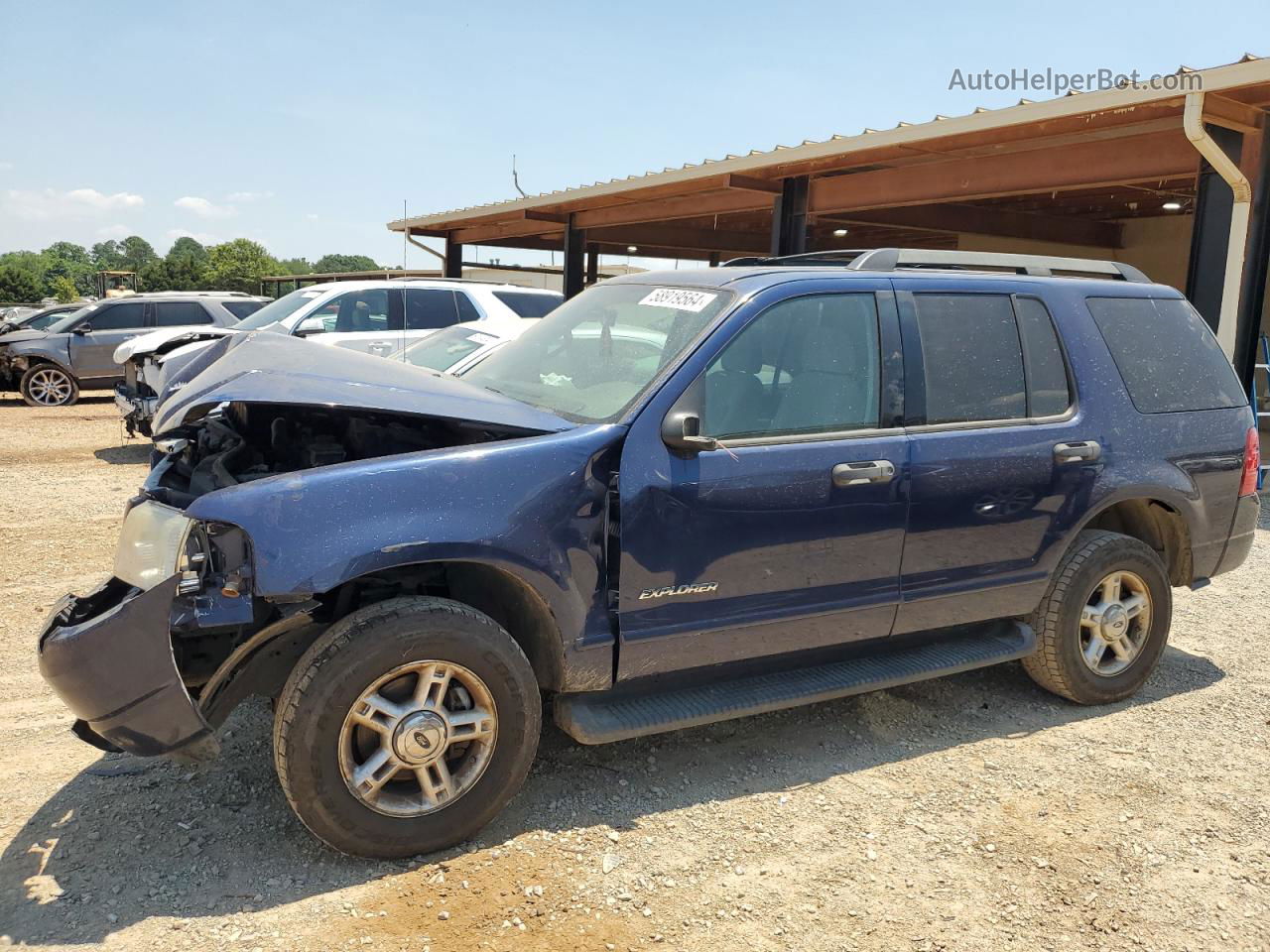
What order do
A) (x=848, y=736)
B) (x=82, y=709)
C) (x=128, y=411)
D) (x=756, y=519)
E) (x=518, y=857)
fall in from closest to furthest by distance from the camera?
(x=82, y=709) < (x=518, y=857) < (x=756, y=519) < (x=848, y=736) < (x=128, y=411)

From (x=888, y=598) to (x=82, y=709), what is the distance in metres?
2.83

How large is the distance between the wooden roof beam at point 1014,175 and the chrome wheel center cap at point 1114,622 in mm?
7046

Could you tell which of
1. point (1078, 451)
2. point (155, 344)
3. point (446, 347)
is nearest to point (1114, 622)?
point (1078, 451)

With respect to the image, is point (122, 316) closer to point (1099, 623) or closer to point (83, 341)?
point (83, 341)

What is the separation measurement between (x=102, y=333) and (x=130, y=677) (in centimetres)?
1464

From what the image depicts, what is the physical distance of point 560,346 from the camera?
4.09 metres

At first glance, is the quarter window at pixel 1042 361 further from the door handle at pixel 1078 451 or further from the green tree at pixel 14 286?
the green tree at pixel 14 286

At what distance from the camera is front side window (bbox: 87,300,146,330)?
15.3 metres

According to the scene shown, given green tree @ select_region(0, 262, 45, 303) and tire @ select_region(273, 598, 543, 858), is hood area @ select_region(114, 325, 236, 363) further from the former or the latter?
green tree @ select_region(0, 262, 45, 303)

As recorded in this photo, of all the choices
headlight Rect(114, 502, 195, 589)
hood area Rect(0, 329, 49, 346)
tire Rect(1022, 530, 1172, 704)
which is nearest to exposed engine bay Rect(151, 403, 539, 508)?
headlight Rect(114, 502, 195, 589)

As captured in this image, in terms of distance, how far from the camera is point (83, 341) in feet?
49.8

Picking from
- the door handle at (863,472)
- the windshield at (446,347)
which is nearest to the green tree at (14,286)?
the windshield at (446,347)

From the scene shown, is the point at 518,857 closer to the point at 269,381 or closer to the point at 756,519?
the point at 756,519

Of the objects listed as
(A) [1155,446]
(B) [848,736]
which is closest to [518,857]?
(B) [848,736]
